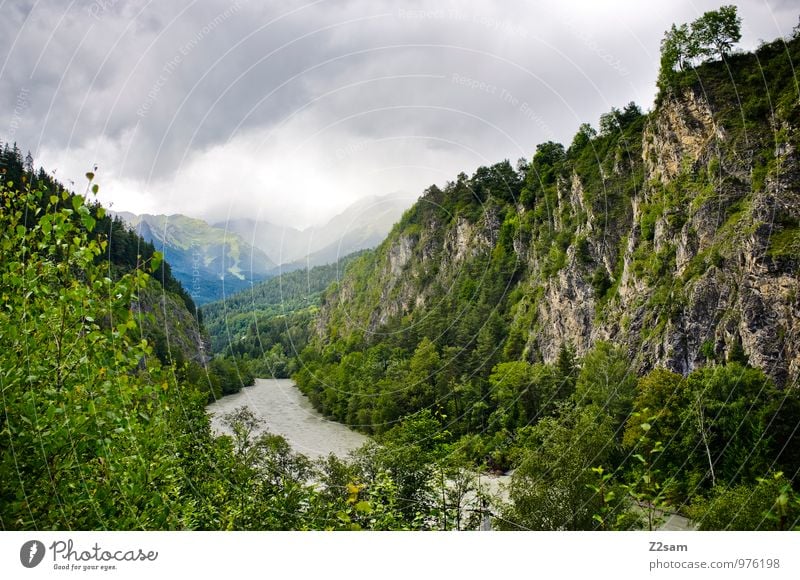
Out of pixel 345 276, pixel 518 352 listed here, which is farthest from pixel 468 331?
pixel 345 276

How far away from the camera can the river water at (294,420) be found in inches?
957

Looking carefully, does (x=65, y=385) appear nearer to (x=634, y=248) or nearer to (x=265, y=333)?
(x=265, y=333)

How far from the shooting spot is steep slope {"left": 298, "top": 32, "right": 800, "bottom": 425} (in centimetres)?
2550

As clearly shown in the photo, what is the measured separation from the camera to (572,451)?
17562 mm

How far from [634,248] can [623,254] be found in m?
2.34

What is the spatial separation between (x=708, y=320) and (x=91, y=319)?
32.6 meters

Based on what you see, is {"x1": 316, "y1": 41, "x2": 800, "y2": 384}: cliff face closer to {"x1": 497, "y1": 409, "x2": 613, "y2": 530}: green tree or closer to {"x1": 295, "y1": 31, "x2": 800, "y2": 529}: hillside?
{"x1": 295, "y1": 31, "x2": 800, "y2": 529}: hillside

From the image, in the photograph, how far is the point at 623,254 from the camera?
40.8m

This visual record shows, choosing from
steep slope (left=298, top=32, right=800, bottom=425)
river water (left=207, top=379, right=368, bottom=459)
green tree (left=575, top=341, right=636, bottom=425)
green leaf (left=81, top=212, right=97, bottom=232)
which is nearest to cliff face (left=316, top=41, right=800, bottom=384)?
steep slope (left=298, top=32, right=800, bottom=425)

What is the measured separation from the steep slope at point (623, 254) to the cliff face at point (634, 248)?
130 millimetres

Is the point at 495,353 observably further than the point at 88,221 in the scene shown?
Yes

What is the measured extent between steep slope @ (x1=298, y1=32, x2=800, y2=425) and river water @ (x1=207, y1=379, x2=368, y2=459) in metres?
1.38

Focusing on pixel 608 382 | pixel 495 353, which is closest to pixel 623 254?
pixel 495 353

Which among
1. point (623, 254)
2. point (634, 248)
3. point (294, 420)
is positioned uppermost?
point (634, 248)
